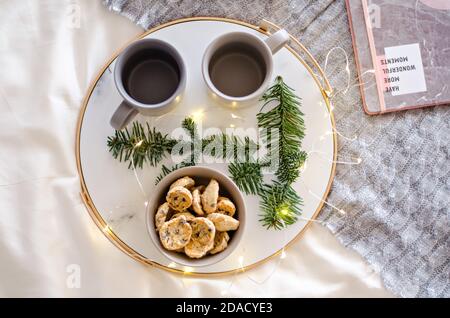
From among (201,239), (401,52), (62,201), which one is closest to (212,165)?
(201,239)

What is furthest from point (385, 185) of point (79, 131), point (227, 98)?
point (79, 131)

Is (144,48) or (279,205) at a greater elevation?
(144,48)

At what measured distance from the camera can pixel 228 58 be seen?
0.72 meters

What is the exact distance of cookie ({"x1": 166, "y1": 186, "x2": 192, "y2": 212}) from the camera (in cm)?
63

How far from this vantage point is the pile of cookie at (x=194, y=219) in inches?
24.4

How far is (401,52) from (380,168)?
216 mm

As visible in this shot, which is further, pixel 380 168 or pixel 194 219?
pixel 380 168

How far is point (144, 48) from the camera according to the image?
682 millimetres

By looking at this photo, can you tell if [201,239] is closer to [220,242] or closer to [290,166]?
[220,242]

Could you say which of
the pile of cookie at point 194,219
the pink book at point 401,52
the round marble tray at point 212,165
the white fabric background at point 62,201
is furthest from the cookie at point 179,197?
the pink book at point 401,52

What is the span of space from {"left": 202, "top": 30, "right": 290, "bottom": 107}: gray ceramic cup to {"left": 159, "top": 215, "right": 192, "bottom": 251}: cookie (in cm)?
19

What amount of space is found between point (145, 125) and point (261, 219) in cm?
24
